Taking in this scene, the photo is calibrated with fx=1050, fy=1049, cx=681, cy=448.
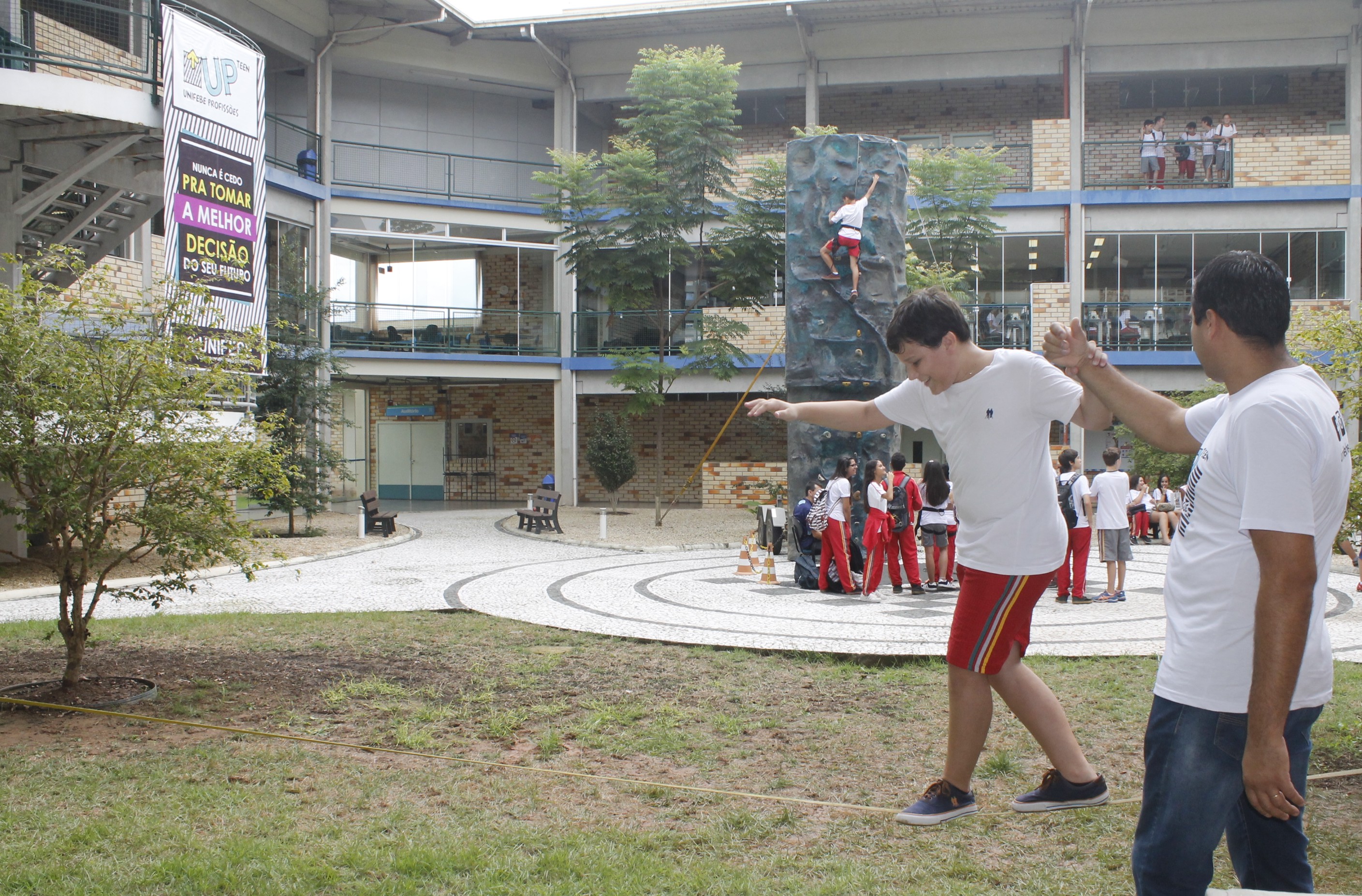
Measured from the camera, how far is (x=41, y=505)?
583cm

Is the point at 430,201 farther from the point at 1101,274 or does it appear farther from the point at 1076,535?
the point at 1076,535

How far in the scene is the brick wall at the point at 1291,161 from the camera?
23.4 metres

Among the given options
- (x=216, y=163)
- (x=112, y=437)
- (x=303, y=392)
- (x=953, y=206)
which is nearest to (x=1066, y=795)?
(x=112, y=437)

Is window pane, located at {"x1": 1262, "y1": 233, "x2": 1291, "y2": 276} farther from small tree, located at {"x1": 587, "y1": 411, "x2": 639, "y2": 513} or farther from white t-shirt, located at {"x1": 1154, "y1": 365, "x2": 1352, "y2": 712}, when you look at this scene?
white t-shirt, located at {"x1": 1154, "y1": 365, "x2": 1352, "y2": 712}

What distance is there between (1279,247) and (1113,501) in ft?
57.5

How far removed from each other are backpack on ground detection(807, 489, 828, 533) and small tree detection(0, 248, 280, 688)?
643cm

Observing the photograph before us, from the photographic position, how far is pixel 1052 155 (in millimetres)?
24594

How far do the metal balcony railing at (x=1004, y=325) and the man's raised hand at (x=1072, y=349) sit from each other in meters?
22.4

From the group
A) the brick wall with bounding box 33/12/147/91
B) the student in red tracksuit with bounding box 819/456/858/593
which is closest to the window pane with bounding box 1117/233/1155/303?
the student in red tracksuit with bounding box 819/456/858/593

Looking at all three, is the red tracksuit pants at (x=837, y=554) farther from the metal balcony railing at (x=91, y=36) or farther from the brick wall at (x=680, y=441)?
the brick wall at (x=680, y=441)

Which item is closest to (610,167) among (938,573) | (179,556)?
(938,573)

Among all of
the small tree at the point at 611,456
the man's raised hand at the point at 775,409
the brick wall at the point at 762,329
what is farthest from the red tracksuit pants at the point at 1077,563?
the brick wall at the point at 762,329

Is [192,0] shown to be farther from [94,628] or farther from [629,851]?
[629,851]

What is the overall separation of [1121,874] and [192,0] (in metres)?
23.1
